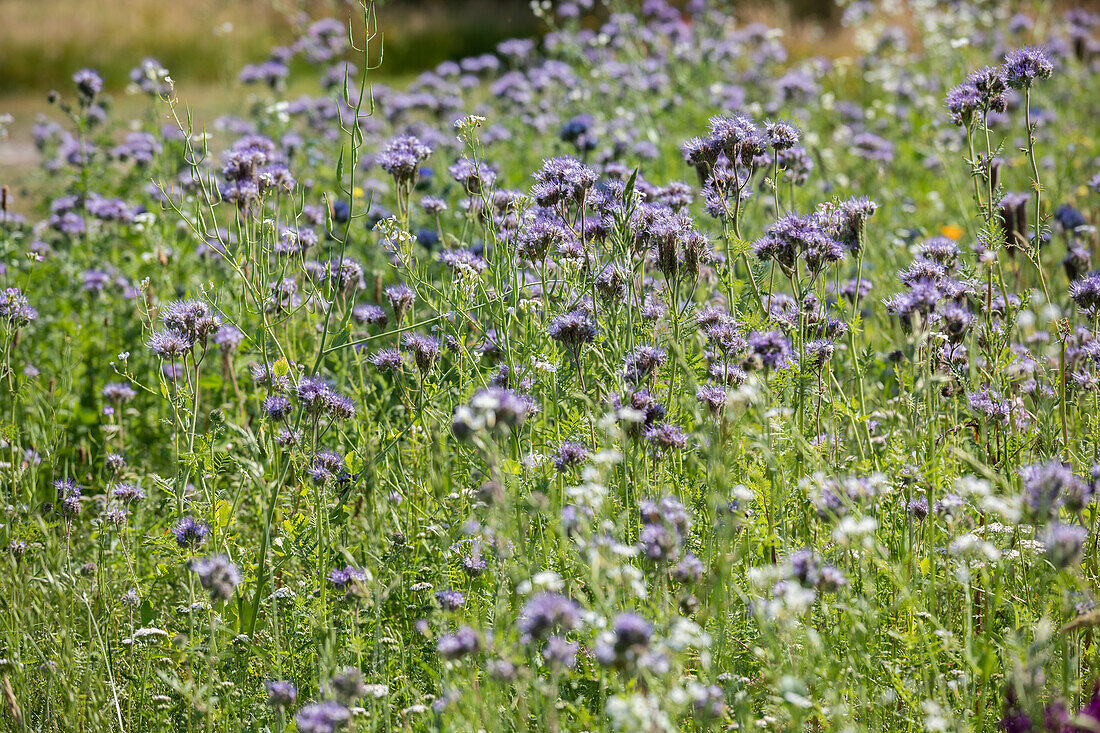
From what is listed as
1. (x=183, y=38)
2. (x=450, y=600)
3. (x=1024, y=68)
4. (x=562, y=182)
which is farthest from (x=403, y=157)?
(x=183, y=38)

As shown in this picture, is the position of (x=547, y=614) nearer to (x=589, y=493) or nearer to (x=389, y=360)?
(x=589, y=493)

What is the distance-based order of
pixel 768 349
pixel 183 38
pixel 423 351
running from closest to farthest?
pixel 768 349 → pixel 423 351 → pixel 183 38

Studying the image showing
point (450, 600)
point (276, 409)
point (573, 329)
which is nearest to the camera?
point (450, 600)

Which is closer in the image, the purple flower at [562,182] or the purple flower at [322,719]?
the purple flower at [322,719]

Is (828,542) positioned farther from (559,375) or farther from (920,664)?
(559,375)

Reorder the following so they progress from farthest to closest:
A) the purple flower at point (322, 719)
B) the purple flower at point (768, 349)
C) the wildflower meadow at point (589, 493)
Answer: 1. the purple flower at point (768, 349)
2. the wildflower meadow at point (589, 493)
3. the purple flower at point (322, 719)

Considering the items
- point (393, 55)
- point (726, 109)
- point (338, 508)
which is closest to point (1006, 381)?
point (338, 508)

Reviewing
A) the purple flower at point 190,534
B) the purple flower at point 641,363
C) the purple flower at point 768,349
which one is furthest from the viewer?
the purple flower at point 641,363

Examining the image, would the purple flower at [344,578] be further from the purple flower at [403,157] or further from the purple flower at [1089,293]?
the purple flower at [1089,293]

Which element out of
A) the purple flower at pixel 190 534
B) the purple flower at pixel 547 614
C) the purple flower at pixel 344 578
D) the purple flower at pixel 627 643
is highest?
the purple flower at pixel 190 534

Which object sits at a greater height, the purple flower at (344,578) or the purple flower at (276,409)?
the purple flower at (276,409)

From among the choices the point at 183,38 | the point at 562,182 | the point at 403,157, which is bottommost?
the point at 562,182

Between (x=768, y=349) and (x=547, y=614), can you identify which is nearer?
(x=547, y=614)

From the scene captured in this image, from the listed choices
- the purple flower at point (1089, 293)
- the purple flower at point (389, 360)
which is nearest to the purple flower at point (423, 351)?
the purple flower at point (389, 360)
